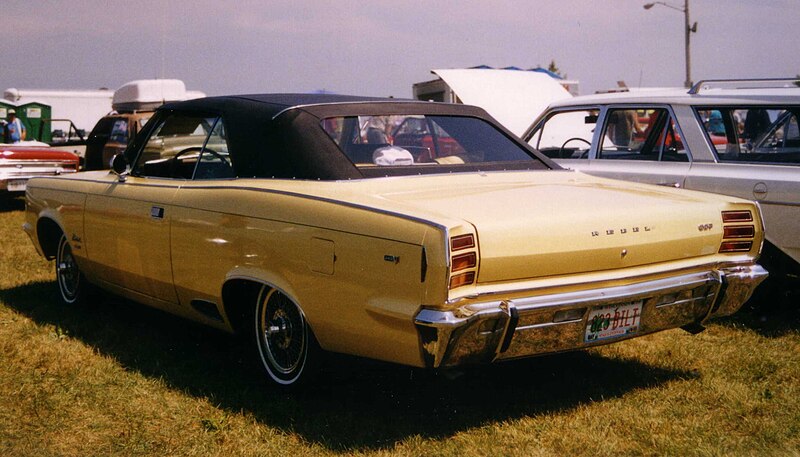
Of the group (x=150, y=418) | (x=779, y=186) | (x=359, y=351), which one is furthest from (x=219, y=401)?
(x=779, y=186)

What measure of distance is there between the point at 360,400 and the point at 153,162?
7.01 feet

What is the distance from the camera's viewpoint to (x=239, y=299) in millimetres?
4449

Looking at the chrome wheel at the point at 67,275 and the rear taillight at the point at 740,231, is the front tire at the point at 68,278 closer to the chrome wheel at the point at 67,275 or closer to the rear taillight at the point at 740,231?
the chrome wheel at the point at 67,275

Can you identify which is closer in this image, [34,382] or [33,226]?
[34,382]

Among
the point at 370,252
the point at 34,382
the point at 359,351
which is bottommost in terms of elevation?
the point at 34,382

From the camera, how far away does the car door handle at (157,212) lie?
4.76m

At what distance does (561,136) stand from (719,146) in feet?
9.70

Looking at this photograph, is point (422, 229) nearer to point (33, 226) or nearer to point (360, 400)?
point (360, 400)

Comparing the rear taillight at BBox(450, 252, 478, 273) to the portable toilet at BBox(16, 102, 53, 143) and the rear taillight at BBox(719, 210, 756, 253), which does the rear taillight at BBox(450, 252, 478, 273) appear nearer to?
the rear taillight at BBox(719, 210, 756, 253)

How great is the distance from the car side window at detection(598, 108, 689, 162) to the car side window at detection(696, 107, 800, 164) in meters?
0.29

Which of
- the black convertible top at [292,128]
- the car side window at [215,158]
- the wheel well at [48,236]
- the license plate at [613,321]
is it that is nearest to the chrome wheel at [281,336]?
the black convertible top at [292,128]

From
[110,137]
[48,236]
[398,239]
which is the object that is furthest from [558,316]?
[110,137]

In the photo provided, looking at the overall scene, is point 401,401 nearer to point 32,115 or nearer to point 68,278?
point 68,278

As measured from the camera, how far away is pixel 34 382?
4633 millimetres
